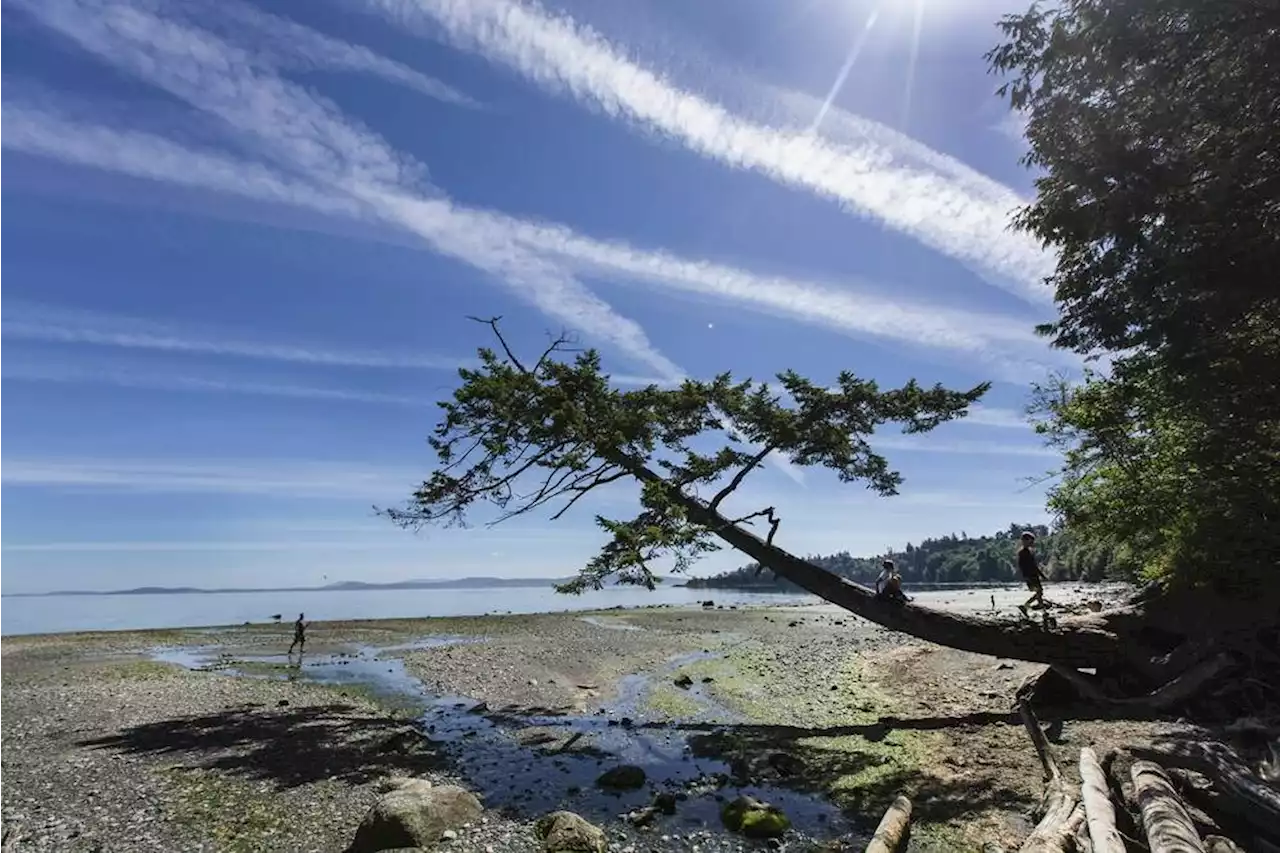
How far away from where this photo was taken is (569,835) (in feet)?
30.5

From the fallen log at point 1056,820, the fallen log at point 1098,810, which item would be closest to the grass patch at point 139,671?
the fallen log at point 1056,820

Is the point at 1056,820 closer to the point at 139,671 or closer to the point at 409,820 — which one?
the point at 409,820

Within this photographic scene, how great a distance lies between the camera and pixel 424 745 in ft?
50.5

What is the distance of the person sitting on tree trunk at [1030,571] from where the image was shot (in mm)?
18744

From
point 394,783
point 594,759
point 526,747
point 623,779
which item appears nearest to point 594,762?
point 594,759

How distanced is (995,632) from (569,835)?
41.4 ft

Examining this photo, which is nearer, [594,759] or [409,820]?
[409,820]

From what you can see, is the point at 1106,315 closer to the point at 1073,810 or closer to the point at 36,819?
the point at 1073,810

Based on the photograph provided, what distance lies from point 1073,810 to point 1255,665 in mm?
10938

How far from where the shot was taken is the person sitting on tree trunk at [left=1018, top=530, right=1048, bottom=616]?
1874 centimetres

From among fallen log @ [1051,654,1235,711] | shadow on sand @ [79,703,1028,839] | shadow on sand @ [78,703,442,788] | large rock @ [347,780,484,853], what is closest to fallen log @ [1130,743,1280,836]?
shadow on sand @ [79,703,1028,839]

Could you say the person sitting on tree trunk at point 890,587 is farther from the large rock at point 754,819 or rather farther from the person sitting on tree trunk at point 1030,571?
the large rock at point 754,819

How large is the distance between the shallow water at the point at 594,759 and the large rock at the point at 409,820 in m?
1.22

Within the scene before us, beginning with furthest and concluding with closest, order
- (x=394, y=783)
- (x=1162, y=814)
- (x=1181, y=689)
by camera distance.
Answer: (x=1181, y=689), (x=394, y=783), (x=1162, y=814)
